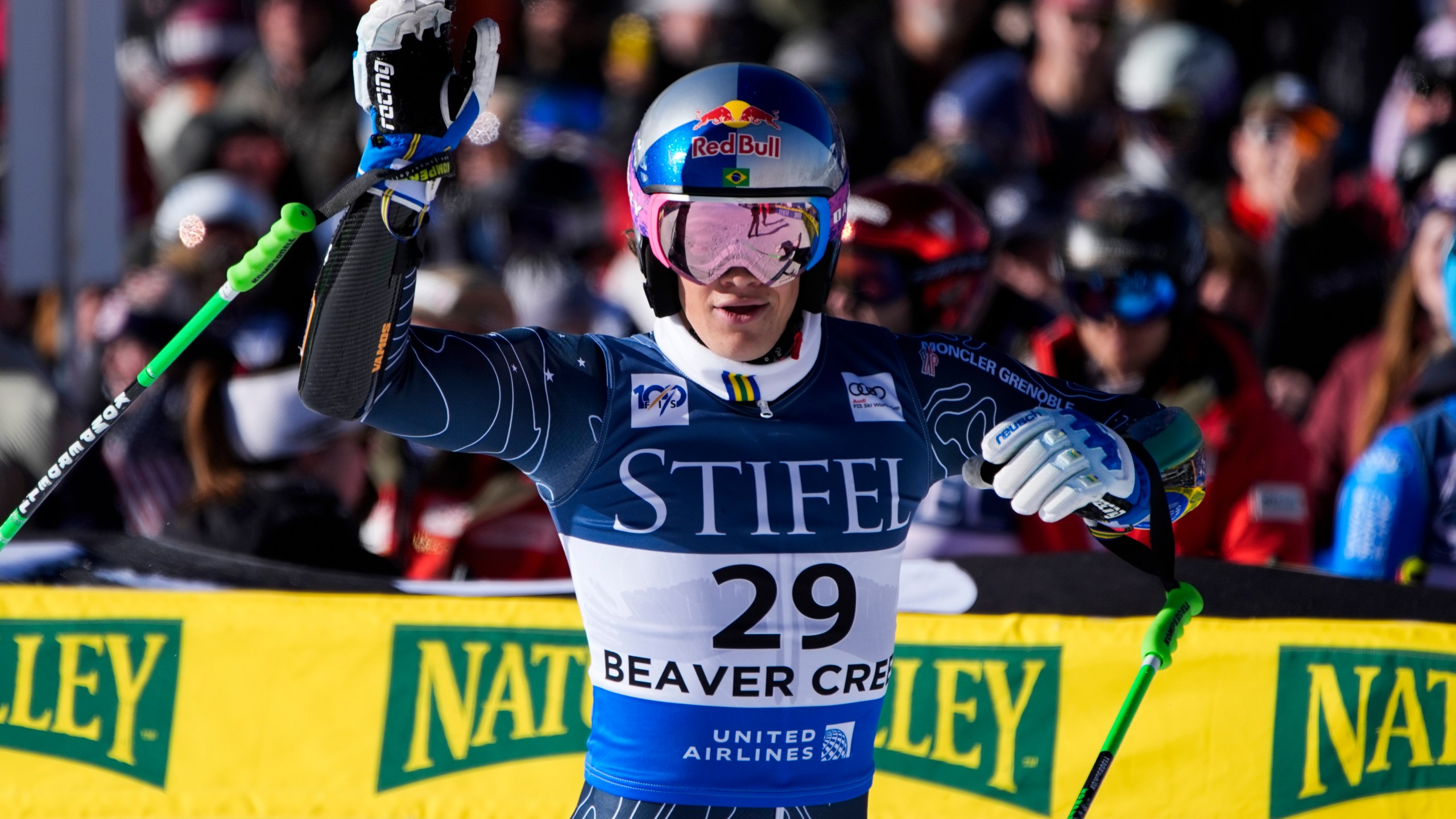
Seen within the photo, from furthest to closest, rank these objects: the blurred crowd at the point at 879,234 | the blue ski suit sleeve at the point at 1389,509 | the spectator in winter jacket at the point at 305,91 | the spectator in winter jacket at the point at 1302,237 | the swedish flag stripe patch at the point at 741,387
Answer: the spectator in winter jacket at the point at 305,91 → the spectator in winter jacket at the point at 1302,237 → the blurred crowd at the point at 879,234 → the blue ski suit sleeve at the point at 1389,509 → the swedish flag stripe patch at the point at 741,387

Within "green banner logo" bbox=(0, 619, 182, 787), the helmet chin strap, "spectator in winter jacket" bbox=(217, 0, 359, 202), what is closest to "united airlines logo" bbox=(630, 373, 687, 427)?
the helmet chin strap

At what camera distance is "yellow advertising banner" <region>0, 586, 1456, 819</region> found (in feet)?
14.1

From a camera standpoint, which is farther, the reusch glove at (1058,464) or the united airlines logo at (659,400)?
the united airlines logo at (659,400)

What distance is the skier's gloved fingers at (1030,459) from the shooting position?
3.01 m

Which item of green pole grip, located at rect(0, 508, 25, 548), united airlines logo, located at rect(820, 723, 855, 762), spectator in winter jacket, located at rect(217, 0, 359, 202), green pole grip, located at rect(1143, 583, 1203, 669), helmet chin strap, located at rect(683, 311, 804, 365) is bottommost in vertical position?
united airlines logo, located at rect(820, 723, 855, 762)

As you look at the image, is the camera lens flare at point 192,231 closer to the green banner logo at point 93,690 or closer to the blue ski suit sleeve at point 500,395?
the green banner logo at point 93,690

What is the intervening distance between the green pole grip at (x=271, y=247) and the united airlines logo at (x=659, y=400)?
70cm

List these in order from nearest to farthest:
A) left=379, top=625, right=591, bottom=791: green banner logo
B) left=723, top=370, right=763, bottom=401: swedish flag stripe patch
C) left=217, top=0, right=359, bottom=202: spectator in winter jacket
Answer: left=723, top=370, right=763, bottom=401: swedish flag stripe patch → left=379, top=625, right=591, bottom=791: green banner logo → left=217, top=0, right=359, bottom=202: spectator in winter jacket

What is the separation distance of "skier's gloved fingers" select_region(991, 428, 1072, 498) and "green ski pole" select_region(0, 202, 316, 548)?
1299mm

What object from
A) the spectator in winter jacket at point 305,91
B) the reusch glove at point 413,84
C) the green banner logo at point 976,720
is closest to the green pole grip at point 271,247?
the reusch glove at point 413,84

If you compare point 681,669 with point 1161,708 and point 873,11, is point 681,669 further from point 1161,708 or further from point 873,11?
point 873,11

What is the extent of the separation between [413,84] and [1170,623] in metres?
1.79

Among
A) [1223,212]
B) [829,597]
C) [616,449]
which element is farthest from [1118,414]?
[1223,212]

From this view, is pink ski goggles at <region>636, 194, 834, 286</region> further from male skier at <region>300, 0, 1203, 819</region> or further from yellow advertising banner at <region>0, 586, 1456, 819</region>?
yellow advertising banner at <region>0, 586, 1456, 819</region>
